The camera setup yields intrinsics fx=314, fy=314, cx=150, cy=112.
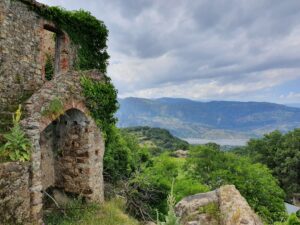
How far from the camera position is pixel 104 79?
38.8 feet

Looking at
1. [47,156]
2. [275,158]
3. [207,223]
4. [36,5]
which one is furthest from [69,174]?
[275,158]

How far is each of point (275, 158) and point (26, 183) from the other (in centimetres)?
4100

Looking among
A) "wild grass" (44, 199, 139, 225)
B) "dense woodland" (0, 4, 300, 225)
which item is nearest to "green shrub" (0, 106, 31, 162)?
"dense woodland" (0, 4, 300, 225)

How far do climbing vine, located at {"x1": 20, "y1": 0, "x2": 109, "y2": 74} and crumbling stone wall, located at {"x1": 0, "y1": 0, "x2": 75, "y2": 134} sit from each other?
0.61 meters

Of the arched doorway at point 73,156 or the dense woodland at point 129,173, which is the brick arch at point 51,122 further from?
the dense woodland at point 129,173

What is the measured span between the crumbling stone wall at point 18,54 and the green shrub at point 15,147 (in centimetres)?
111

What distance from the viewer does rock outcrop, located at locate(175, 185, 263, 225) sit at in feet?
23.9

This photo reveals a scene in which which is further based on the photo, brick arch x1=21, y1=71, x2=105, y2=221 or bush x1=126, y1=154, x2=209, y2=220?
bush x1=126, y1=154, x2=209, y2=220

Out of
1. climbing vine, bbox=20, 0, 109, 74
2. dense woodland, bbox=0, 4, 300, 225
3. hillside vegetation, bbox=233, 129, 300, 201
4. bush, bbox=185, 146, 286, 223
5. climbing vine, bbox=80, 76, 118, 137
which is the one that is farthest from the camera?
hillside vegetation, bbox=233, 129, 300, 201

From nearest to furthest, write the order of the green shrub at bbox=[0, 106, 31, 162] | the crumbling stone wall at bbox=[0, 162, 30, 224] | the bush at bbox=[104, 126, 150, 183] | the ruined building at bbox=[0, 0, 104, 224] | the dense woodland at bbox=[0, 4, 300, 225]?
1. the crumbling stone wall at bbox=[0, 162, 30, 224]
2. the green shrub at bbox=[0, 106, 31, 162]
3. the ruined building at bbox=[0, 0, 104, 224]
4. the dense woodland at bbox=[0, 4, 300, 225]
5. the bush at bbox=[104, 126, 150, 183]

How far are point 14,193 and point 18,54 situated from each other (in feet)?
16.3

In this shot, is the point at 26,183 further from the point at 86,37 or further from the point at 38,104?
the point at 86,37

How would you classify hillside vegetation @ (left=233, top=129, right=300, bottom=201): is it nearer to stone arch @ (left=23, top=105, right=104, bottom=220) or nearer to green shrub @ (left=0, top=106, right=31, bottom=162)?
stone arch @ (left=23, top=105, right=104, bottom=220)

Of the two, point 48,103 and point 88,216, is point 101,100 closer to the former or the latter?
point 48,103
